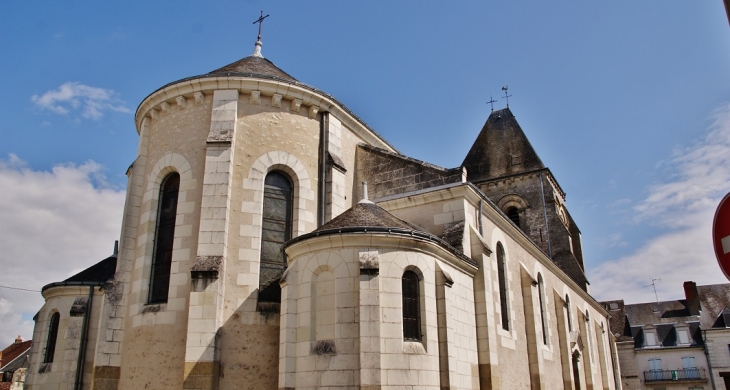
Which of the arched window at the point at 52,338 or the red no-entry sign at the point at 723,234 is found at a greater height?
the arched window at the point at 52,338

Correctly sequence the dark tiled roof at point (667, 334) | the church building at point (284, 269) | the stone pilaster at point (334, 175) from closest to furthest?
the church building at point (284, 269) < the stone pilaster at point (334, 175) < the dark tiled roof at point (667, 334)

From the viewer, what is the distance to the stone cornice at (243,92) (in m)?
13.2

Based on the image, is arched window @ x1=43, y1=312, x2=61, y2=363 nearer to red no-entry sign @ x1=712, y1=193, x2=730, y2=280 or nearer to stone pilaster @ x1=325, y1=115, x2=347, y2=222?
stone pilaster @ x1=325, y1=115, x2=347, y2=222

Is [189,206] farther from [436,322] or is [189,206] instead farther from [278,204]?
[436,322]

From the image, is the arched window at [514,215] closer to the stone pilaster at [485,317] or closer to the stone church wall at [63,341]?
the stone pilaster at [485,317]

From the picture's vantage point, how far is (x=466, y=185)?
526 inches

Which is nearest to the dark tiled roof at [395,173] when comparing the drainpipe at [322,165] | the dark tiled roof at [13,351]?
the drainpipe at [322,165]

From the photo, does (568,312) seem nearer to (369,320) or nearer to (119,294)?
(369,320)

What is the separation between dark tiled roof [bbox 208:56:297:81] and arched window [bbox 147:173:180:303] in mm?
2802

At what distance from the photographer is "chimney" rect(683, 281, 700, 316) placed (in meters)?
38.9

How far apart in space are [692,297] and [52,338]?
3924 centimetres

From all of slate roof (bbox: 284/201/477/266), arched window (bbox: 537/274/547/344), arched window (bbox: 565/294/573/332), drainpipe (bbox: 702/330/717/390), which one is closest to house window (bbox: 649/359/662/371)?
drainpipe (bbox: 702/330/717/390)

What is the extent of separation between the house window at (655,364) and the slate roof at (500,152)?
62.8 feet

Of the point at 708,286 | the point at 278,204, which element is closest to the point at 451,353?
the point at 278,204
